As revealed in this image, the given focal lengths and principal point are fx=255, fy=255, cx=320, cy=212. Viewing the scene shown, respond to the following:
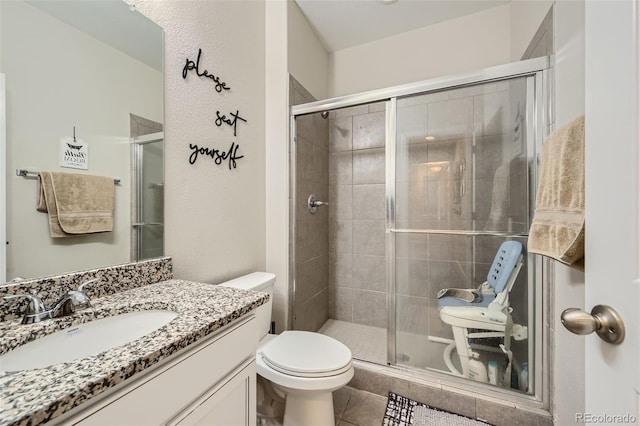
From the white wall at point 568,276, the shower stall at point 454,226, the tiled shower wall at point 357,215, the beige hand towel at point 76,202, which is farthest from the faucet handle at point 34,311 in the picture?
the tiled shower wall at point 357,215

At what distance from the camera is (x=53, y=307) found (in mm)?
688

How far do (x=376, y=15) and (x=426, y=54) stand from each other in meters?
0.50

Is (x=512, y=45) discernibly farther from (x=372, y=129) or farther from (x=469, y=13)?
(x=372, y=129)

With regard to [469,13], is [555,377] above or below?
below

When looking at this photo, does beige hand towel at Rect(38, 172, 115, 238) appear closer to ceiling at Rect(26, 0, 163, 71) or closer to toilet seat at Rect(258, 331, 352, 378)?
ceiling at Rect(26, 0, 163, 71)

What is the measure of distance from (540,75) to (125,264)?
6.68ft

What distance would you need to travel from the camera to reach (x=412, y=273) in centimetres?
167

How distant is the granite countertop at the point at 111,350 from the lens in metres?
0.38

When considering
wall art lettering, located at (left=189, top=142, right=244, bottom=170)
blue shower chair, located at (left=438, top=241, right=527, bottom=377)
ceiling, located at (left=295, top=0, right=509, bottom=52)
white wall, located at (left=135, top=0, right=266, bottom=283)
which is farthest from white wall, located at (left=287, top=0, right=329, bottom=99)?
blue shower chair, located at (left=438, top=241, right=527, bottom=377)

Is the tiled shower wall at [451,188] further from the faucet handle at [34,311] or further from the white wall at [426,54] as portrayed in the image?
the faucet handle at [34,311]

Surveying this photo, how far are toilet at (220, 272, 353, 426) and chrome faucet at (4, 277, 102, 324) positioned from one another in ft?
2.05

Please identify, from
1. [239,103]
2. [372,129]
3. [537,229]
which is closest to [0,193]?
[239,103]
